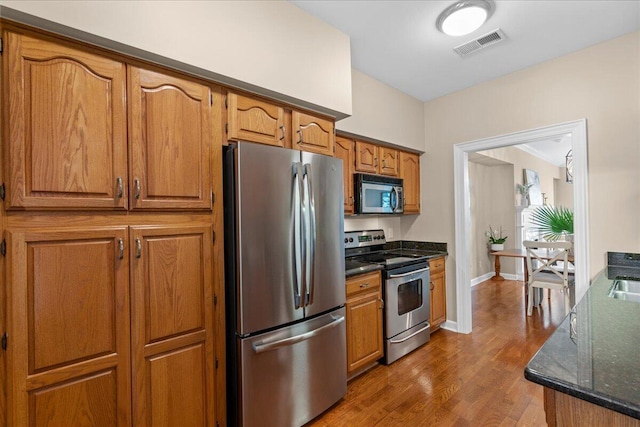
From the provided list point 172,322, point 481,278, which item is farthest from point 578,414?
point 481,278

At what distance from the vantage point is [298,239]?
1.86m

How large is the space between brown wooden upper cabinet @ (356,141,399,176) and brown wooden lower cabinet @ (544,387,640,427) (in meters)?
2.34

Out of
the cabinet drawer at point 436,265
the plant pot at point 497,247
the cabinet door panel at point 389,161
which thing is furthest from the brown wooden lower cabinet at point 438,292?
the plant pot at point 497,247

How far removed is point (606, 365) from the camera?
0.83 meters

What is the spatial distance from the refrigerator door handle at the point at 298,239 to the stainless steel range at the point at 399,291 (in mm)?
701

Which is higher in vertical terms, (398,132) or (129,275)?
(398,132)

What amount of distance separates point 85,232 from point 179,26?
3.52 ft

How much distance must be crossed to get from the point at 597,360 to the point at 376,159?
252cm

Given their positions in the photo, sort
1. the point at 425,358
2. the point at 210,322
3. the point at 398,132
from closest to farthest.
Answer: the point at 210,322 → the point at 425,358 → the point at 398,132

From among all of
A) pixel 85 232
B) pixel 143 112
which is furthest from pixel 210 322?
pixel 143 112

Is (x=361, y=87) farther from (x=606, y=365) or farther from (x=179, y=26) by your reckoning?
(x=606, y=365)

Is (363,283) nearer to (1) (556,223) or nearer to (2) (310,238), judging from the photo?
(2) (310,238)

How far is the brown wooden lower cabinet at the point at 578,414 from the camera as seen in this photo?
73 centimetres

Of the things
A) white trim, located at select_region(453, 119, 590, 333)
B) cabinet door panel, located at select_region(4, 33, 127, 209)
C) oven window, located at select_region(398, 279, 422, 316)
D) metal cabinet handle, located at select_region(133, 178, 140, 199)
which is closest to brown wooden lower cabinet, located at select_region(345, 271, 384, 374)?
oven window, located at select_region(398, 279, 422, 316)
